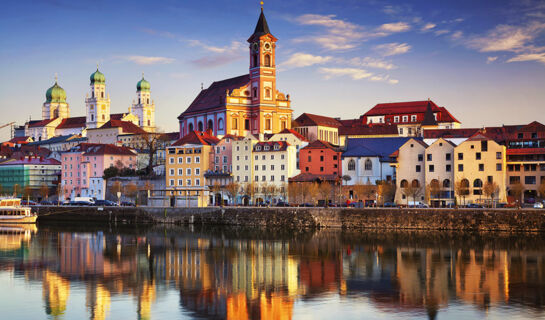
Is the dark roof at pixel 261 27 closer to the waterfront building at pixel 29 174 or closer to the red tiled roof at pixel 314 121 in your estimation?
the red tiled roof at pixel 314 121

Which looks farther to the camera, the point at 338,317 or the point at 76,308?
the point at 76,308

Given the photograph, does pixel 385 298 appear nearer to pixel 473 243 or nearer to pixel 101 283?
pixel 101 283

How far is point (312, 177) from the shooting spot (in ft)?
302

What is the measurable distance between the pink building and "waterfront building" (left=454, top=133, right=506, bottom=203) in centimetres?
5876

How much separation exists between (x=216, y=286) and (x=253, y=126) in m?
81.4

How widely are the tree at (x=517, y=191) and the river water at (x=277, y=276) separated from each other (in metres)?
16.0

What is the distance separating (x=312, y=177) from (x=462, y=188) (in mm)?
20677

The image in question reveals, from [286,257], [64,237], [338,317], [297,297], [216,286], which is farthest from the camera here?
[64,237]

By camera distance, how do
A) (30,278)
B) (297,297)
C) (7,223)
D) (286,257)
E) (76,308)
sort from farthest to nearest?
1. (7,223)
2. (286,257)
3. (30,278)
4. (297,297)
5. (76,308)

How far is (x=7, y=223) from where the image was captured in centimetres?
8806

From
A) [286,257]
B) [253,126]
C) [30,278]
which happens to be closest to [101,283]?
[30,278]

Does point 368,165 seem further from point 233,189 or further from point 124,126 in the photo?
point 124,126

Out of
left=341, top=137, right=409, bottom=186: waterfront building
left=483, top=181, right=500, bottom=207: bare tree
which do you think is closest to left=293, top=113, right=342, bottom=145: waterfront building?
left=341, top=137, right=409, bottom=186: waterfront building

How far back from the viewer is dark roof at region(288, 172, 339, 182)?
9111 cm
